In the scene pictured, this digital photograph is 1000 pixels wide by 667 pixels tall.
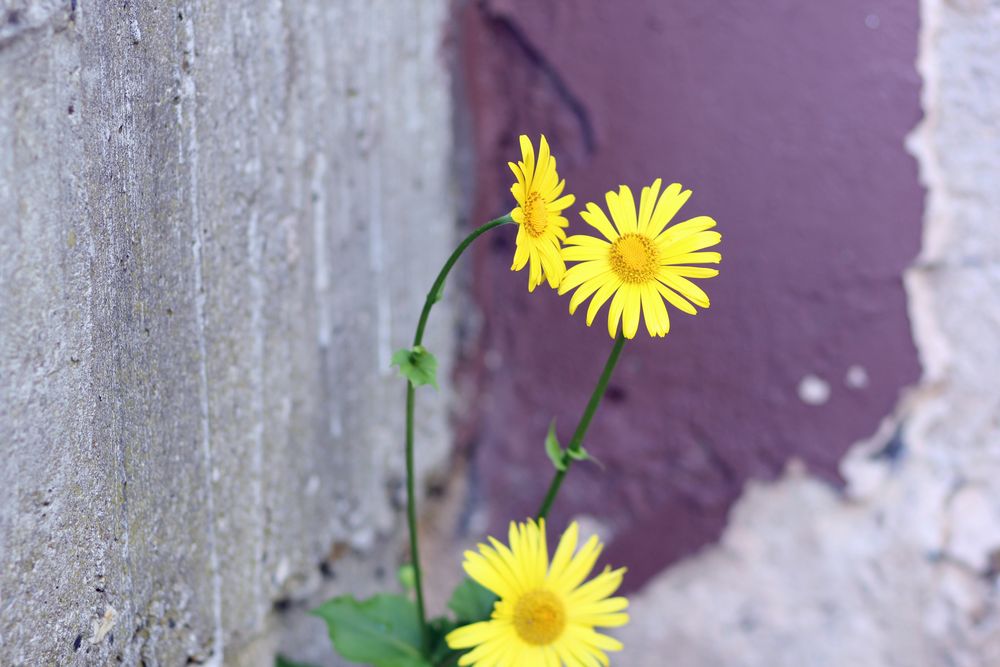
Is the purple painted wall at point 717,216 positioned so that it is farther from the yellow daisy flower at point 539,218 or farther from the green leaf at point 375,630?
the yellow daisy flower at point 539,218

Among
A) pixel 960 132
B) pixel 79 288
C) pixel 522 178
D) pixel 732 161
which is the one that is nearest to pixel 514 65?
pixel 732 161

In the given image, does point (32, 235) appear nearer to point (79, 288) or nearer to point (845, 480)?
point (79, 288)

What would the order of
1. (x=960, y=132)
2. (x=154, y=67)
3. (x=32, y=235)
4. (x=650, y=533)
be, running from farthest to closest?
(x=650, y=533)
(x=960, y=132)
(x=154, y=67)
(x=32, y=235)

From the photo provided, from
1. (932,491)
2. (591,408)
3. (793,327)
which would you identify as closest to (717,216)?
(793,327)

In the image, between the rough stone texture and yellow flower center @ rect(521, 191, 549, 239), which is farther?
the rough stone texture

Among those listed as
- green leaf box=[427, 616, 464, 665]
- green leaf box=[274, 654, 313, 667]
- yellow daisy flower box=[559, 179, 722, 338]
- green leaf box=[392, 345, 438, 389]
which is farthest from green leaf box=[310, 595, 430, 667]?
yellow daisy flower box=[559, 179, 722, 338]

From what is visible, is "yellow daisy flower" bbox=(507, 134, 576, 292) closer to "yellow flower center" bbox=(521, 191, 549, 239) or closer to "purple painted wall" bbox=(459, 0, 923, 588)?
"yellow flower center" bbox=(521, 191, 549, 239)

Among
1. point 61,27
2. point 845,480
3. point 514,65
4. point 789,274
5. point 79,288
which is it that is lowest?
→ point 79,288
